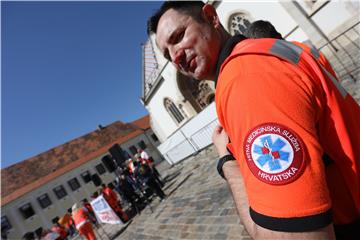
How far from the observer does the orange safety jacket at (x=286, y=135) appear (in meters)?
0.85

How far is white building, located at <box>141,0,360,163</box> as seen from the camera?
472 inches

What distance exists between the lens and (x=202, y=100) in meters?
25.1

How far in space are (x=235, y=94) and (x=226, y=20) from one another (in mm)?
18301

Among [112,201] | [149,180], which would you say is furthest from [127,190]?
[149,180]

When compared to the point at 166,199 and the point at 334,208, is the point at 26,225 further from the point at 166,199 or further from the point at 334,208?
the point at 334,208

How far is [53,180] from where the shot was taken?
40.6 m

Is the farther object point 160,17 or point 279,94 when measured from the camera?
point 160,17

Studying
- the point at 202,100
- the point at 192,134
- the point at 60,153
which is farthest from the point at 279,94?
the point at 60,153

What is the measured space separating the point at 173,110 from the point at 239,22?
12.5 metres

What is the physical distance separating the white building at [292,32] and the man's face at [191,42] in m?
4.72

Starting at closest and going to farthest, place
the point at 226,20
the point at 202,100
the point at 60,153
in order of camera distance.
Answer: the point at 226,20 < the point at 202,100 < the point at 60,153

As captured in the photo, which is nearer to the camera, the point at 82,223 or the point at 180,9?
the point at 180,9

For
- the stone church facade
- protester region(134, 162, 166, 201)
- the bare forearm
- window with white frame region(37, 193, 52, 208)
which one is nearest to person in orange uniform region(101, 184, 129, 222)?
protester region(134, 162, 166, 201)

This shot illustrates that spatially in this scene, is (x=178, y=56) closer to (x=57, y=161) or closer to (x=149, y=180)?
(x=149, y=180)
